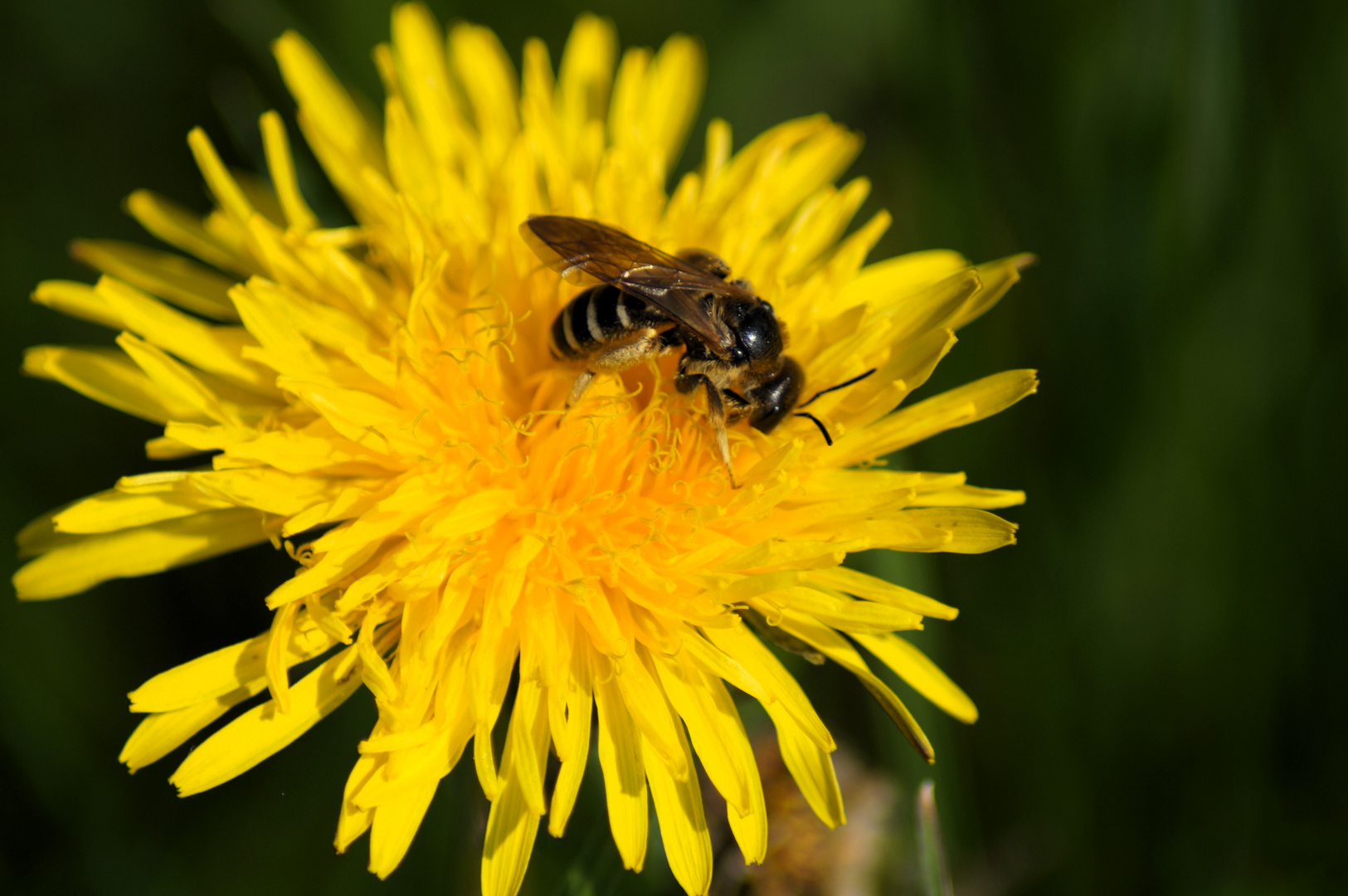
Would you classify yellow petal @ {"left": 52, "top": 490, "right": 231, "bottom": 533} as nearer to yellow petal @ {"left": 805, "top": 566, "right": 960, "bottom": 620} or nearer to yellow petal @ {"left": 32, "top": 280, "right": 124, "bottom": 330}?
yellow petal @ {"left": 32, "top": 280, "right": 124, "bottom": 330}

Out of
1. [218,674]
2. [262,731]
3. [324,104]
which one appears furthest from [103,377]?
[324,104]

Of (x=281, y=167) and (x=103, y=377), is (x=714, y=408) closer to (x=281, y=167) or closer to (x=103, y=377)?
(x=281, y=167)

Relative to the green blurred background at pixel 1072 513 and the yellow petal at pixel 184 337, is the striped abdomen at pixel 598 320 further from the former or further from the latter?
the green blurred background at pixel 1072 513

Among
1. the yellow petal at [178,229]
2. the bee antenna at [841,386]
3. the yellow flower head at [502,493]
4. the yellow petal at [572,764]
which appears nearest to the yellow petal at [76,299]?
Answer: the yellow flower head at [502,493]

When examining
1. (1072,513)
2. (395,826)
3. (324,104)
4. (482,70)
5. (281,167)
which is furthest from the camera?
(1072,513)

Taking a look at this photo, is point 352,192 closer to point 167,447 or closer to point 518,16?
point 167,447

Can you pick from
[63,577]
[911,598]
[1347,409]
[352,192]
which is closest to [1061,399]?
[1347,409]

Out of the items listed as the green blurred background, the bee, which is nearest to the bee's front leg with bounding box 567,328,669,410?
the bee
